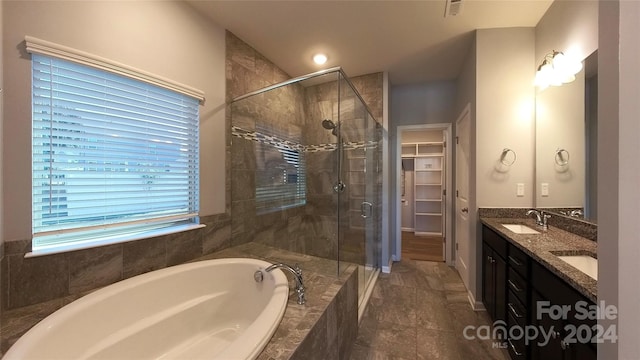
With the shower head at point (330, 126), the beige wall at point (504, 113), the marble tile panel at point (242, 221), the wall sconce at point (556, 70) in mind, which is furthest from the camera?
the shower head at point (330, 126)

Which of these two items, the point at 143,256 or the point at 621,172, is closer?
the point at 621,172

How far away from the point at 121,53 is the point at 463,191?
3.39 m

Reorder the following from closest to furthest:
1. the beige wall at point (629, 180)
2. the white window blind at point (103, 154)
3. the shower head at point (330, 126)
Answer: the beige wall at point (629, 180), the white window blind at point (103, 154), the shower head at point (330, 126)

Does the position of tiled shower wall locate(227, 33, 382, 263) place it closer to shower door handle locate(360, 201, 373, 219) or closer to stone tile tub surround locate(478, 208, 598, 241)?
shower door handle locate(360, 201, 373, 219)

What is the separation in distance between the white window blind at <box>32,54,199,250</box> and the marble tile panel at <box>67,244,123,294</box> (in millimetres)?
104

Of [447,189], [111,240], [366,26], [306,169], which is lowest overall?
[111,240]

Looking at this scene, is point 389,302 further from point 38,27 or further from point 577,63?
point 38,27

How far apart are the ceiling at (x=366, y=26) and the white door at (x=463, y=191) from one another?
777 mm

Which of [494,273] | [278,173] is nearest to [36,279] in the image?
[278,173]

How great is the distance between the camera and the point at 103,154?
1367mm

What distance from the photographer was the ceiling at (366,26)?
6.03ft

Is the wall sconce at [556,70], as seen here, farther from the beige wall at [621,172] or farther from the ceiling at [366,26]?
the beige wall at [621,172]

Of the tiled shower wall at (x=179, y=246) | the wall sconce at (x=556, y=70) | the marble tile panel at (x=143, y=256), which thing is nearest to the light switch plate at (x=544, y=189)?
the wall sconce at (x=556, y=70)

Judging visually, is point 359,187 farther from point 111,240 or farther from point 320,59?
point 111,240
